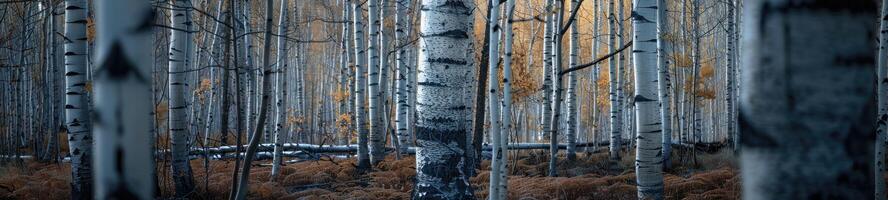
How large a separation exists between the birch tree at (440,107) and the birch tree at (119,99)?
3.14 meters

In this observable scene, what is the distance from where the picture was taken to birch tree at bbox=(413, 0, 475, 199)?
416cm

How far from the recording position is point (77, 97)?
5430 mm

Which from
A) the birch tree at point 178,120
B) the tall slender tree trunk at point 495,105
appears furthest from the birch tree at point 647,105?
the birch tree at point 178,120

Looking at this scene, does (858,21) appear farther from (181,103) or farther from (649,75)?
Result: (181,103)

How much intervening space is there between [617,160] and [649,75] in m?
6.51

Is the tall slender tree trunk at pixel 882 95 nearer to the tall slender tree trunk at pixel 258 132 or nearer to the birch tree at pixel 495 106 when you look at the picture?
the birch tree at pixel 495 106

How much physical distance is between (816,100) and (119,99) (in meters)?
1.10

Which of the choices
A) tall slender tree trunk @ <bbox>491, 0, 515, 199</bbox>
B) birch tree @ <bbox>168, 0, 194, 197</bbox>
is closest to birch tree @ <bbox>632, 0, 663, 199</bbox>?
tall slender tree trunk @ <bbox>491, 0, 515, 199</bbox>

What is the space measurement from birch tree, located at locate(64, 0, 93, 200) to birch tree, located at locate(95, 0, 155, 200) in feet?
16.9

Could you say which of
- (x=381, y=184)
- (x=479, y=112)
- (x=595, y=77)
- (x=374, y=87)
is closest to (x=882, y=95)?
(x=381, y=184)

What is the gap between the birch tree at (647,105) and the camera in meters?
4.39

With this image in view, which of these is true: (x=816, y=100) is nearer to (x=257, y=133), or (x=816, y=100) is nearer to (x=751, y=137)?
(x=751, y=137)

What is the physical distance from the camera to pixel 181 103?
5.95m

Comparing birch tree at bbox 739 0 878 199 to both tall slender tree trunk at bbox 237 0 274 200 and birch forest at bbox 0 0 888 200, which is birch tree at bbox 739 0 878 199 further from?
Answer: tall slender tree trunk at bbox 237 0 274 200
